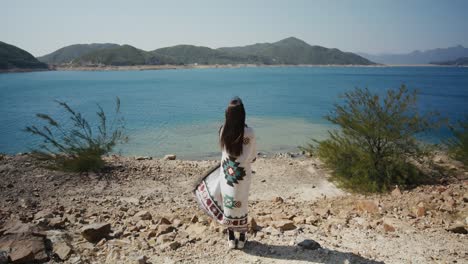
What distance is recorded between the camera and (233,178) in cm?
359

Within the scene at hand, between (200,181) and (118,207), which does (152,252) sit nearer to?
(200,181)

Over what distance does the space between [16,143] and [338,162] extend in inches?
621

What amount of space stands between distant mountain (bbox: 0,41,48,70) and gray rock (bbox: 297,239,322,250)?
11462 cm

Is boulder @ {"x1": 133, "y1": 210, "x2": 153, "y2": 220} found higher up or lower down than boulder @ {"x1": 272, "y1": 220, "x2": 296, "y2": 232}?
lower down

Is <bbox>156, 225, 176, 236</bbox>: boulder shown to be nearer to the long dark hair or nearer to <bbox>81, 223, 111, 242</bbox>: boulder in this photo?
<bbox>81, 223, 111, 242</bbox>: boulder

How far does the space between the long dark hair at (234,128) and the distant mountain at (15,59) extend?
11420cm

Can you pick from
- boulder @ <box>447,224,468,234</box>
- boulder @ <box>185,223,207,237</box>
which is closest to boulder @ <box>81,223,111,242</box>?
boulder @ <box>185,223,207,237</box>

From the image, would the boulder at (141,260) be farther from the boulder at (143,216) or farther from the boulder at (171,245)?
the boulder at (143,216)

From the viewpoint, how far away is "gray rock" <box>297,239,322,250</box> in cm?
389

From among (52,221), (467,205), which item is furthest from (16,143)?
(467,205)

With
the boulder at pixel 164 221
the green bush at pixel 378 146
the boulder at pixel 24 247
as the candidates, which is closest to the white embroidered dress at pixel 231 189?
the boulder at pixel 164 221

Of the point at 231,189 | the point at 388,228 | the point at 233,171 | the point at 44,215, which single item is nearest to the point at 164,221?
the point at 231,189

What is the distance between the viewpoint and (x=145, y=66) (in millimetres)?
144125

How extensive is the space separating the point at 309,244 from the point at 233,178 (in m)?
1.30
